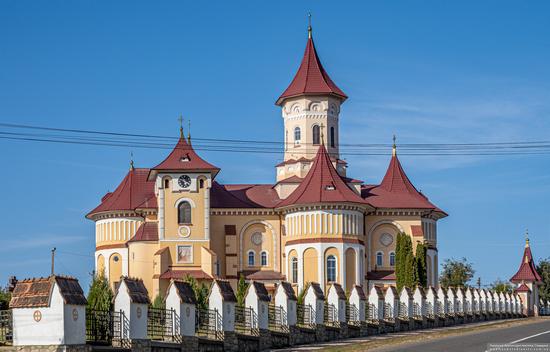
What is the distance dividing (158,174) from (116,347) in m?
39.9

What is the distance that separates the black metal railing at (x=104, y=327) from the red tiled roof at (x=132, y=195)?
4186 cm

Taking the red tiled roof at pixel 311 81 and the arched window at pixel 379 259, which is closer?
the arched window at pixel 379 259

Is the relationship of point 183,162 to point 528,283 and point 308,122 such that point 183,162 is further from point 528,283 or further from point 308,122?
point 528,283

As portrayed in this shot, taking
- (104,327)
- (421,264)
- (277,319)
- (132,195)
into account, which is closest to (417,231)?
(421,264)

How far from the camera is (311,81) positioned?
7575cm

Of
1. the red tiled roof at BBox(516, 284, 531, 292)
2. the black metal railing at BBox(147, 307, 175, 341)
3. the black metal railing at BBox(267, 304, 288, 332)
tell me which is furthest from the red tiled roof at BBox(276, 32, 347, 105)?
the black metal railing at BBox(147, 307, 175, 341)

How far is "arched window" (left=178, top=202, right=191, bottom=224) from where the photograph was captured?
65875 millimetres

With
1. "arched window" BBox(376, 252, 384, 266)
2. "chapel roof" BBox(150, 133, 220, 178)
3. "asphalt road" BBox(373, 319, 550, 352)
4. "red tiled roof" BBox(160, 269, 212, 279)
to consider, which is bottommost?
"asphalt road" BBox(373, 319, 550, 352)

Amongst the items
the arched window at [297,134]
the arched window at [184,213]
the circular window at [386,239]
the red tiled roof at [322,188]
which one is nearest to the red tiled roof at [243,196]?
the red tiled roof at [322,188]

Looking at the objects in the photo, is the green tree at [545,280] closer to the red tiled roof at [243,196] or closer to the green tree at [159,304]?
the red tiled roof at [243,196]

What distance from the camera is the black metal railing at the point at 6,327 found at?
26.0 m

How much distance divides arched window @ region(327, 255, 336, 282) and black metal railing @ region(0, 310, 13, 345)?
3957 cm

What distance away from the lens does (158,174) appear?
216 ft

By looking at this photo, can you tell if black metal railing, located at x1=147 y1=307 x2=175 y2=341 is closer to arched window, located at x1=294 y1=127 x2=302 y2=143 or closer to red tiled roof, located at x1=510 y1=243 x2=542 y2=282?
arched window, located at x1=294 y1=127 x2=302 y2=143
